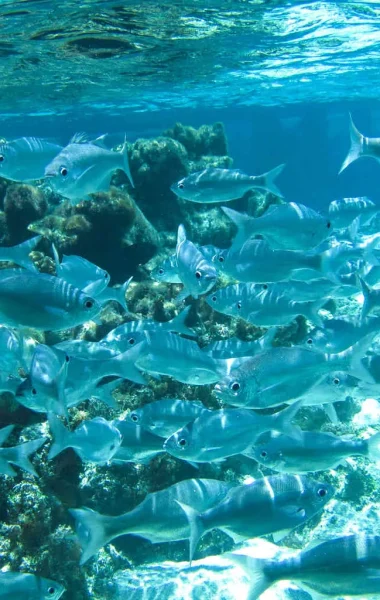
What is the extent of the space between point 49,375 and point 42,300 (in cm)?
71

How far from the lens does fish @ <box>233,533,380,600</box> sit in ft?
11.3

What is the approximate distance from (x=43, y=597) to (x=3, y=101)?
34.0 meters

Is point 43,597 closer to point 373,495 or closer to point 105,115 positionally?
point 373,495

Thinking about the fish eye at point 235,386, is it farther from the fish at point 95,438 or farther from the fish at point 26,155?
the fish at point 26,155

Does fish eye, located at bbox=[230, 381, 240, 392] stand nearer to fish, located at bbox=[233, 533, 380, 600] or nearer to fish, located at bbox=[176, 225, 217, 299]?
fish, located at bbox=[176, 225, 217, 299]

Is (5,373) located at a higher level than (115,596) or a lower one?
higher

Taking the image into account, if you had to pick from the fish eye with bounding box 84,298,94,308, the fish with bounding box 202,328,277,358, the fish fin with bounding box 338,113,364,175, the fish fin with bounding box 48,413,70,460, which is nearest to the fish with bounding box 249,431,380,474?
the fish with bounding box 202,328,277,358

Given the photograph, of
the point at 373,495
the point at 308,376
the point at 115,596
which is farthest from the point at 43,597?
the point at 373,495

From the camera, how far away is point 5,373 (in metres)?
4.69

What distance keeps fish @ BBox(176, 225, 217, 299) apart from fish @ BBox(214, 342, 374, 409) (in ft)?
3.47

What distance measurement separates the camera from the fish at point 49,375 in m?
3.51

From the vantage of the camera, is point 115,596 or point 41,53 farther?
point 41,53

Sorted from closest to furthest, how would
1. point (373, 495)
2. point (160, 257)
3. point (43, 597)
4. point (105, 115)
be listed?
point (43, 597)
point (373, 495)
point (160, 257)
point (105, 115)

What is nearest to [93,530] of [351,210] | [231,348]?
[231,348]
